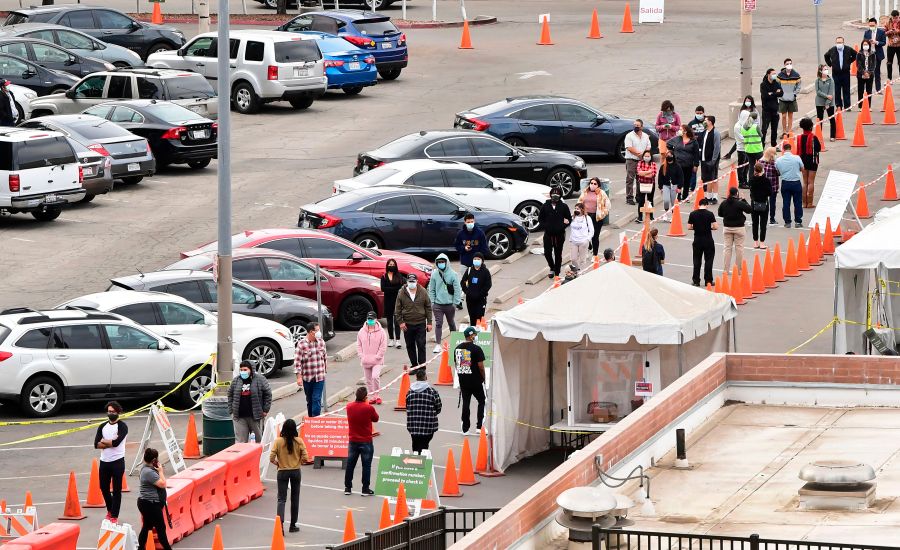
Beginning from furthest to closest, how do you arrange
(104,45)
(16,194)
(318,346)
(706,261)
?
1. (104,45)
2. (16,194)
3. (706,261)
4. (318,346)

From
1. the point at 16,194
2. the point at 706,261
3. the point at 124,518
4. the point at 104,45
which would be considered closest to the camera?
the point at 124,518

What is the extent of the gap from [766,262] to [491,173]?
6.47 m

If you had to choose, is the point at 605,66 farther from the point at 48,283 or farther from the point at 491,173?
the point at 48,283

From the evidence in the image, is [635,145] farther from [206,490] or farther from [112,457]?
[112,457]

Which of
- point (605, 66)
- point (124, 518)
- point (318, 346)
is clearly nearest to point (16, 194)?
point (318, 346)

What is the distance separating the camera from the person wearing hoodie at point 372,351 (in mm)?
23844

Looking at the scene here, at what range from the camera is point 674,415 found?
15703 mm

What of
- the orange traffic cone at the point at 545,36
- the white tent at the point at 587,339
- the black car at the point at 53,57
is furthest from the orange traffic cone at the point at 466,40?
the white tent at the point at 587,339

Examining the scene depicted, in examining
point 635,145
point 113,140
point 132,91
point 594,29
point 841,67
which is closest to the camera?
point 635,145

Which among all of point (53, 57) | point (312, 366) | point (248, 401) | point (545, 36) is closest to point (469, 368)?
point (312, 366)

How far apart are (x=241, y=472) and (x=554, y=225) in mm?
9836

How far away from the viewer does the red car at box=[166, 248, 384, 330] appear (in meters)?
27.6

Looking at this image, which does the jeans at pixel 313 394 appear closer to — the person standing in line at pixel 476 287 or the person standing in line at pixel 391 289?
the person standing in line at pixel 391 289

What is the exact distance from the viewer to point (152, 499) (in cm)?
1850
